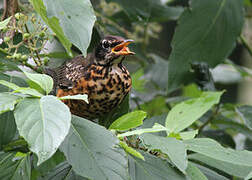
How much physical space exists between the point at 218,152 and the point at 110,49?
888 millimetres

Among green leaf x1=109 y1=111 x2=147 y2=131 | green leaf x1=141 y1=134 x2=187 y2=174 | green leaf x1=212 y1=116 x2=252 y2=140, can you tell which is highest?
green leaf x1=109 y1=111 x2=147 y2=131

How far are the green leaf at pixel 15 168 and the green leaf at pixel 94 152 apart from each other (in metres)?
0.25

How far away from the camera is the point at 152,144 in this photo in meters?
1.20

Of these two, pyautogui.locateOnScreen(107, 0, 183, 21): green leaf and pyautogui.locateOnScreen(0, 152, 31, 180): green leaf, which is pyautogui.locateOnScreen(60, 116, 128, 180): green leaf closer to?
pyautogui.locateOnScreen(0, 152, 31, 180): green leaf

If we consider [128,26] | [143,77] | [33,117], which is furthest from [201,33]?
[33,117]

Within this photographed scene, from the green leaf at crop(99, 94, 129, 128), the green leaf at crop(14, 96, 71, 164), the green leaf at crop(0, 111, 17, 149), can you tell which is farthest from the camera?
the green leaf at crop(99, 94, 129, 128)

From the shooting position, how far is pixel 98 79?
1934 millimetres

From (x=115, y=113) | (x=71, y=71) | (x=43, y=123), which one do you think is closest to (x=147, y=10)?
(x=71, y=71)

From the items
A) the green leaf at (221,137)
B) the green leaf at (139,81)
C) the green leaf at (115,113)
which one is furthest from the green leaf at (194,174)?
the green leaf at (139,81)

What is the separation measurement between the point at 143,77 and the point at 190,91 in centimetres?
46

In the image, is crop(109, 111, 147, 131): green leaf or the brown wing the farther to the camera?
the brown wing

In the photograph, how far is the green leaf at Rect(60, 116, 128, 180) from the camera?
1086mm

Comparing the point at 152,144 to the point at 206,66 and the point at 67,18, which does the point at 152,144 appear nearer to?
the point at 67,18

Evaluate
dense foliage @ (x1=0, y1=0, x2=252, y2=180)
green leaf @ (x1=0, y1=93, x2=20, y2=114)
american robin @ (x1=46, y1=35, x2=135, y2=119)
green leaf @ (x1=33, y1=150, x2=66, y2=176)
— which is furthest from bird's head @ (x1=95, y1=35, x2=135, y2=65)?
green leaf @ (x1=0, y1=93, x2=20, y2=114)
